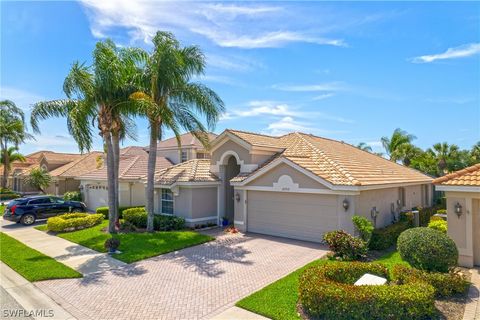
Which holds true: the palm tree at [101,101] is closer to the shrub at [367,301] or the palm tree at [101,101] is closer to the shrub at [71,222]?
the shrub at [71,222]

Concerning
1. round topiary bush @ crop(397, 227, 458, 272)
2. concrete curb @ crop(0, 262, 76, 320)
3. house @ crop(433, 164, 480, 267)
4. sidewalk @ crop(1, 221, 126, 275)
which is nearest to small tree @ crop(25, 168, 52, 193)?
sidewalk @ crop(1, 221, 126, 275)

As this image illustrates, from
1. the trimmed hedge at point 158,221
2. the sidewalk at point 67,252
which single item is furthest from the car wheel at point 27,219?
the trimmed hedge at point 158,221

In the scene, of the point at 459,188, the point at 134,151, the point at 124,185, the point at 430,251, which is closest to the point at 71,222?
the point at 124,185

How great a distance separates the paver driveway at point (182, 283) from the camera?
27.5 feet

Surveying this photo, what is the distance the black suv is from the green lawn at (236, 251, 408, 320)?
1976 centimetres

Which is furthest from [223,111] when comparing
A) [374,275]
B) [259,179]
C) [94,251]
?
[374,275]

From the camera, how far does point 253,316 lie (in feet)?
25.8

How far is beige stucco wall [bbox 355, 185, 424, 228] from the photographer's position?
50.2 ft

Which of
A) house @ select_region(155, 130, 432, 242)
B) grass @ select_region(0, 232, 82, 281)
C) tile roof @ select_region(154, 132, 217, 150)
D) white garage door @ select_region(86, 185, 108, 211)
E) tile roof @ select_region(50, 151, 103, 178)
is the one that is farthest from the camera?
tile roof @ select_region(50, 151, 103, 178)

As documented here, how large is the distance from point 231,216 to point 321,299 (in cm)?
1430

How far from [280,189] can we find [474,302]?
9.58 meters

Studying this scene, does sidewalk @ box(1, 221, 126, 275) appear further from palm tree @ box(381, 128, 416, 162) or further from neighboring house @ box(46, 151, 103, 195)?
palm tree @ box(381, 128, 416, 162)

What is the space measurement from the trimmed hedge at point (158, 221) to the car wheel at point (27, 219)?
720 cm

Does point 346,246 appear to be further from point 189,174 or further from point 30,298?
point 189,174
